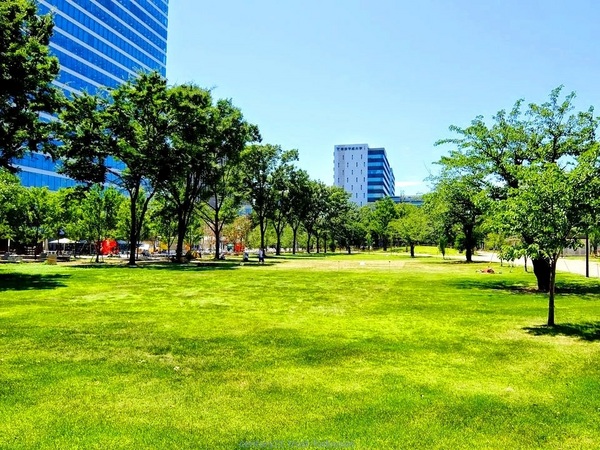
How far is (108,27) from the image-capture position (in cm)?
9556

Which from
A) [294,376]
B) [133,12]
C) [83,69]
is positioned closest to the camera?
[294,376]

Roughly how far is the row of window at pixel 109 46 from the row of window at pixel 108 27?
90 cm

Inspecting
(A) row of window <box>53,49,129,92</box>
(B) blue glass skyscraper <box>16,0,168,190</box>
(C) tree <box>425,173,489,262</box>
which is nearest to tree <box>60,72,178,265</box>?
(C) tree <box>425,173,489,262</box>

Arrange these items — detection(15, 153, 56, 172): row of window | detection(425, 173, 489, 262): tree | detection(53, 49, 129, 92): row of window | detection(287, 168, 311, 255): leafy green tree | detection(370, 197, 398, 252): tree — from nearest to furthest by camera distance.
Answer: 1. detection(425, 173, 489, 262): tree
2. detection(15, 153, 56, 172): row of window
3. detection(287, 168, 311, 255): leafy green tree
4. detection(53, 49, 129, 92): row of window
5. detection(370, 197, 398, 252): tree

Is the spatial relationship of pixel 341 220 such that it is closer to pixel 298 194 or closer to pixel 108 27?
pixel 298 194

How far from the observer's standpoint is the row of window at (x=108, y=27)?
277 ft

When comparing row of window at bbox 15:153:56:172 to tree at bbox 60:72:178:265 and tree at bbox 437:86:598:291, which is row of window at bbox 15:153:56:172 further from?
tree at bbox 437:86:598:291

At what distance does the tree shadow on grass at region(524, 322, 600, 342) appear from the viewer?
40.1 ft

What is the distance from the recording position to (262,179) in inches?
2825

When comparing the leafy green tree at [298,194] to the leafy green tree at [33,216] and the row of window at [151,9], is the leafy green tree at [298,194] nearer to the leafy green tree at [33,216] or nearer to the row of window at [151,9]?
the leafy green tree at [33,216]

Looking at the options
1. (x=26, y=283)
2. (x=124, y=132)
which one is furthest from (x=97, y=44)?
(x=26, y=283)

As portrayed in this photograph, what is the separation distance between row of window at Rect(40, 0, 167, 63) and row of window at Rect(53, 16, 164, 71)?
2.95 feet

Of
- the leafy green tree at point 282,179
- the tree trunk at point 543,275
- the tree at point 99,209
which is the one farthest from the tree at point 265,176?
the tree trunk at point 543,275

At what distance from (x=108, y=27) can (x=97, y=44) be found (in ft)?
20.3
